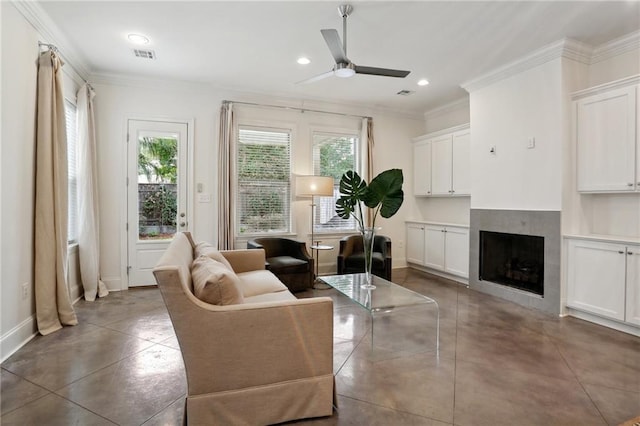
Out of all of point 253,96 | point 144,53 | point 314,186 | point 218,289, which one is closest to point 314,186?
point 314,186

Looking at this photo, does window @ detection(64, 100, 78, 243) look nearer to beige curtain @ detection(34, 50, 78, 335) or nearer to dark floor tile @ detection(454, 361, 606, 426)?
beige curtain @ detection(34, 50, 78, 335)

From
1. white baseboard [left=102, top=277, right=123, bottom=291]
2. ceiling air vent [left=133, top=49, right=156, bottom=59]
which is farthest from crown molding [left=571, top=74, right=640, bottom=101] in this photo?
white baseboard [left=102, top=277, right=123, bottom=291]

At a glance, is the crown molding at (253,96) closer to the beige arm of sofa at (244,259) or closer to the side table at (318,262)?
the side table at (318,262)

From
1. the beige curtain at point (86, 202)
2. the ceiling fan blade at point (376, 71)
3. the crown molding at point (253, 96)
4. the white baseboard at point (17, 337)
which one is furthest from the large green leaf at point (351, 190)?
the beige curtain at point (86, 202)

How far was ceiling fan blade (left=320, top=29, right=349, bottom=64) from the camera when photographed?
2.52 metres

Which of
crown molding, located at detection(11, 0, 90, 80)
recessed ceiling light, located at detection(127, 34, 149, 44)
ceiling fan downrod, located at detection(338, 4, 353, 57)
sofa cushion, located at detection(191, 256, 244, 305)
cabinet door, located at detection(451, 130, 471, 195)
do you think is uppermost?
recessed ceiling light, located at detection(127, 34, 149, 44)

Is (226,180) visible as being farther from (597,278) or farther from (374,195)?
(597,278)

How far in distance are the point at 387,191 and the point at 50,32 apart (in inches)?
140

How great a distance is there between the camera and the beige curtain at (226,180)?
4820 mm

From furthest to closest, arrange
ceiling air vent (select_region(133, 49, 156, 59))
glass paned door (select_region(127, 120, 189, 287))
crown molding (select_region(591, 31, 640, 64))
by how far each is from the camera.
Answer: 1. glass paned door (select_region(127, 120, 189, 287))
2. ceiling air vent (select_region(133, 49, 156, 59))
3. crown molding (select_region(591, 31, 640, 64))

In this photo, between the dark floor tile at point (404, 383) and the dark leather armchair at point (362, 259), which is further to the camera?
the dark leather armchair at point (362, 259)

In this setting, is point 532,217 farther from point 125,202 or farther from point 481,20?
point 125,202

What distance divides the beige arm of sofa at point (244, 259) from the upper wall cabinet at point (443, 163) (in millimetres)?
3277

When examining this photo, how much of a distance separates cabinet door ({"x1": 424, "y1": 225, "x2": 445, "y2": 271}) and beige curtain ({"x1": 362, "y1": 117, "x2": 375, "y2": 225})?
3.27 feet
